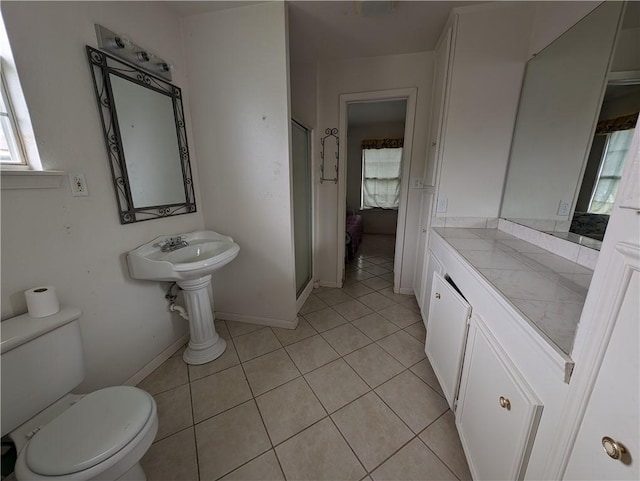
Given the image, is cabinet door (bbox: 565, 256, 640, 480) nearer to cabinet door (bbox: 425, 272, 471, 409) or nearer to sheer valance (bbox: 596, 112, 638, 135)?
cabinet door (bbox: 425, 272, 471, 409)

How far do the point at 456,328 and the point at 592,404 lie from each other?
0.72 metres

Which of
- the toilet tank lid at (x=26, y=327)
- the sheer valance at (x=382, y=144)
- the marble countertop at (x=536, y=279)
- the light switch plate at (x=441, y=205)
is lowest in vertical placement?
the toilet tank lid at (x=26, y=327)

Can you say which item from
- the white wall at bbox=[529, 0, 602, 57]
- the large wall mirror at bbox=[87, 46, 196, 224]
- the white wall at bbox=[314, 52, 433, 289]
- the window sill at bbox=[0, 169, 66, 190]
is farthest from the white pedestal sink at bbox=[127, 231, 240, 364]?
the white wall at bbox=[529, 0, 602, 57]

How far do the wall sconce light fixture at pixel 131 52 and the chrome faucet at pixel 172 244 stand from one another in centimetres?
109

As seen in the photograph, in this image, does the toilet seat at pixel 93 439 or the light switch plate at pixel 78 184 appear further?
the light switch plate at pixel 78 184

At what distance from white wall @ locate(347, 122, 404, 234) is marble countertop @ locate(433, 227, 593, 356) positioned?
3.97m

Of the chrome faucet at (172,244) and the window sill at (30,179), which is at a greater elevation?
the window sill at (30,179)

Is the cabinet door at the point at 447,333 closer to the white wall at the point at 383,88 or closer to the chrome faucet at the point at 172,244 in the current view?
the white wall at the point at 383,88

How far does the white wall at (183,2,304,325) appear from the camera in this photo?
65.9 inches

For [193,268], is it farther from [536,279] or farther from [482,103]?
[482,103]

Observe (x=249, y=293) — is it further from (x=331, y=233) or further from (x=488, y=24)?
(x=488, y=24)

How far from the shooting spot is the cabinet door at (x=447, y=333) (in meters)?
1.17

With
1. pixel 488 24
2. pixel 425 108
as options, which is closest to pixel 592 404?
pixel 488 24

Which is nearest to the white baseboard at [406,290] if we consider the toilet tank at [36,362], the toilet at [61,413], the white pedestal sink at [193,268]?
the white pedestal sink at [193,268]
